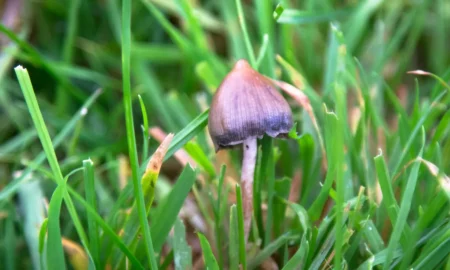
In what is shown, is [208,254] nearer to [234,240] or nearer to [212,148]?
[234,240]

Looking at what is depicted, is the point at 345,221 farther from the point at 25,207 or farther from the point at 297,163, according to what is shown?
Answer: the point at 25,207

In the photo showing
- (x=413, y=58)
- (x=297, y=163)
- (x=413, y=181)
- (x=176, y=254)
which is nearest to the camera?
(x=413, y=181)

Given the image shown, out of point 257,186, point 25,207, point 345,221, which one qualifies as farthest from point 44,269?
point 345,221

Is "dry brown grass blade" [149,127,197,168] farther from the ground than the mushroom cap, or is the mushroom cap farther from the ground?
the mushroom cap

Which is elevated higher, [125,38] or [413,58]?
[125,38]

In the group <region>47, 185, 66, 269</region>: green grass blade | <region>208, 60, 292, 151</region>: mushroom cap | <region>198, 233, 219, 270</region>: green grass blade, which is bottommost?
<region>198, 233, 219, 270</region>: green grass blade

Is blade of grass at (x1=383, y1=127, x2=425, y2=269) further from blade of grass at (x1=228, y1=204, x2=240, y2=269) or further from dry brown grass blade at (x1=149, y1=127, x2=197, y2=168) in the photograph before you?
dry brown grass blade at (x1=149, y1=127, x2=197, y2=168)

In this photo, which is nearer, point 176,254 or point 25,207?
point 176,254

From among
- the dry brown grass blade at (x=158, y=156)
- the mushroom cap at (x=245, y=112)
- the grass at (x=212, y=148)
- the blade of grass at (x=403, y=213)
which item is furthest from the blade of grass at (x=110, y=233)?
the blade of grass at (x=403, y=213)

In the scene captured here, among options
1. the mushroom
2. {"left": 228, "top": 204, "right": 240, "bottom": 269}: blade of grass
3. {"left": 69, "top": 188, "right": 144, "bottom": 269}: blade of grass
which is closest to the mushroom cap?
the mushroom
